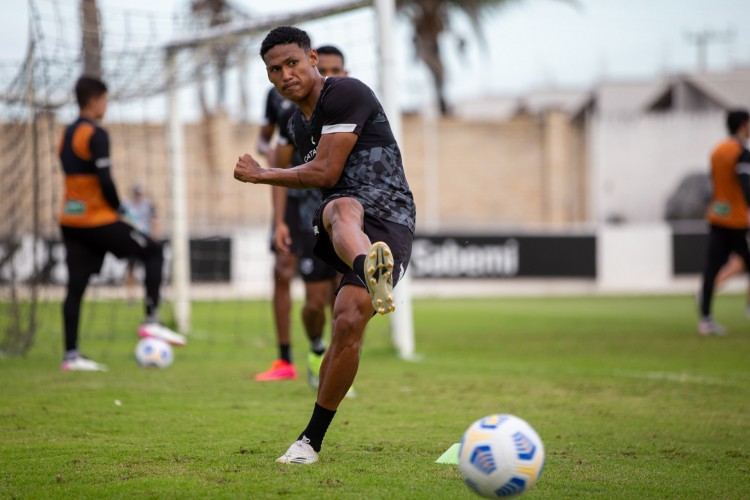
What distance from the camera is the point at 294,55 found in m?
4.95

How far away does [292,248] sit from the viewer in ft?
26.1

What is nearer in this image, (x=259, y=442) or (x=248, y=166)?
(x=248, y=166)

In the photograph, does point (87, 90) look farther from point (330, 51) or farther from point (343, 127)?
point (343, 127)

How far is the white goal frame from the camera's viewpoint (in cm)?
991

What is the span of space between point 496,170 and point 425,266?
12506 millimetres

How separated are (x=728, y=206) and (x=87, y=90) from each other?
7532 mm

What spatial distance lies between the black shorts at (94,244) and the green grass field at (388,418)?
39.0 inches

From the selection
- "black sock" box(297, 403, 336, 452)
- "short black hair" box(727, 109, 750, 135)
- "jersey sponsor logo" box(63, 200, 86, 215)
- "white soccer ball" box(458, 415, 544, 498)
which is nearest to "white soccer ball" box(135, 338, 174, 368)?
"jersey sponsor logo" box(63, 200, 86, 215)

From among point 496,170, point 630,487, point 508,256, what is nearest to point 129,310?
point 508,256

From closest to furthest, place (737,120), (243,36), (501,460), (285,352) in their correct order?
(501,460) → (285,352) → (737,120) → (243,36)

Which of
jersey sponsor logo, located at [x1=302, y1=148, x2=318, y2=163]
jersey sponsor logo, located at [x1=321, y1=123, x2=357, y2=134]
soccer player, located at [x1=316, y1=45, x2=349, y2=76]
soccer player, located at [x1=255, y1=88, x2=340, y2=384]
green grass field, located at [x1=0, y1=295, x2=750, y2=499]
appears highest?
soccer player, located at [x1=316, y1=45, x2=349, y2=76]

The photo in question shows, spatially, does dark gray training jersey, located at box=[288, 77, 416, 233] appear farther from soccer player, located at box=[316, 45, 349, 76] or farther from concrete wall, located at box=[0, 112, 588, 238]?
concrete wall, located at box=[0, 112, 588, 238]

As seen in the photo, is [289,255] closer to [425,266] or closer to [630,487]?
[630,487]

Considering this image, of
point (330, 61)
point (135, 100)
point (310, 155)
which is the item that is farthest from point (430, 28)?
point (310, 155)
